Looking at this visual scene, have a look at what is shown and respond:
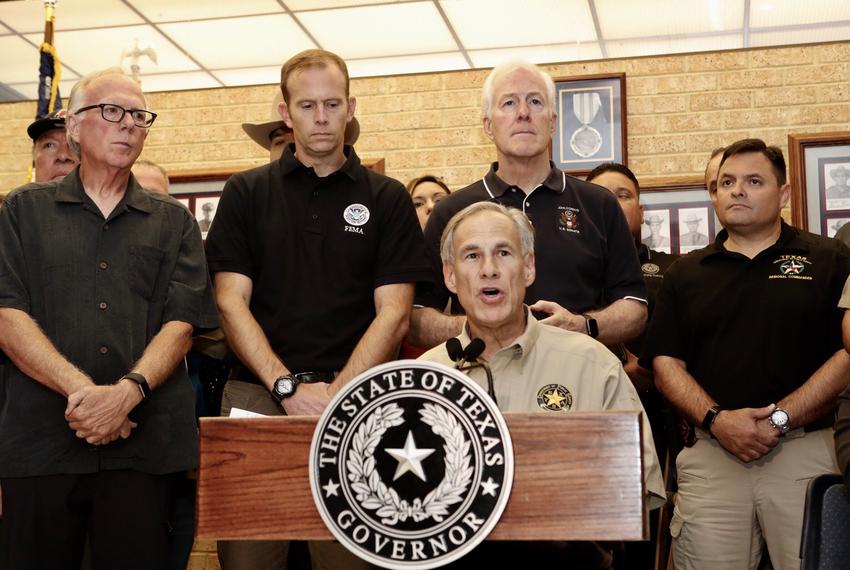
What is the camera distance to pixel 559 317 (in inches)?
109

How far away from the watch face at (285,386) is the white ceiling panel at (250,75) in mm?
4257

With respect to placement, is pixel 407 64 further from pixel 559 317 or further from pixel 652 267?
pixel 559 317

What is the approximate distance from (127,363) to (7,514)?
0.49 meters

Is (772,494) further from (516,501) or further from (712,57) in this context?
(712,57)

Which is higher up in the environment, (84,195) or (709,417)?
(84,195)

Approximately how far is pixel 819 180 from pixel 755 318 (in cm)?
145

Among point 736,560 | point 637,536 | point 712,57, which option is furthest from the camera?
point 712,57

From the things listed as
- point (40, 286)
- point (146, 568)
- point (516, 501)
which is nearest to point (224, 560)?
point (146, 568)

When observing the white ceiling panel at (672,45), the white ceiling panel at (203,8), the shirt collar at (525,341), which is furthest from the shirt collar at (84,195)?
the white ceiling panel at (672,45)

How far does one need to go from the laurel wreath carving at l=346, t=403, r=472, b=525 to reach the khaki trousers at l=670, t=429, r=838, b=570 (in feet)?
6.88

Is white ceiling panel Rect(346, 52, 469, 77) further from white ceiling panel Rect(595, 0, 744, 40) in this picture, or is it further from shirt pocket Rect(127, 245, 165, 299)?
shirt pocket Rect(127, 245, 165, 299)

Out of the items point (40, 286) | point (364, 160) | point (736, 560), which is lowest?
point (736, 560)

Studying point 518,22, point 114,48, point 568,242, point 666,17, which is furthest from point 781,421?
point 114,48

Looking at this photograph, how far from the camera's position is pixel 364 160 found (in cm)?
510
